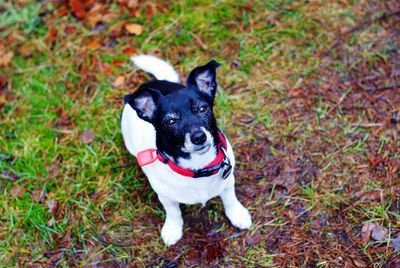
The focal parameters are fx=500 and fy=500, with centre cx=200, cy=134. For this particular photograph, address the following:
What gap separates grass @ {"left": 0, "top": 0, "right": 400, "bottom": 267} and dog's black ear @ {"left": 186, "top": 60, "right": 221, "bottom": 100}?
109 cm

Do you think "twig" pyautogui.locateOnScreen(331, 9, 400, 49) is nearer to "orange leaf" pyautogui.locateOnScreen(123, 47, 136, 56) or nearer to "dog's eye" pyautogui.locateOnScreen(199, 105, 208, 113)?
"orange leaf" pyautogui.locateOnScreen(123, 47, 136, 56)

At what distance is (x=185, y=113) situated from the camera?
2.79 m

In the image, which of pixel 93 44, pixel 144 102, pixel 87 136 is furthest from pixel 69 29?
pixel 144 102

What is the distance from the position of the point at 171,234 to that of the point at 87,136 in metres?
1.21

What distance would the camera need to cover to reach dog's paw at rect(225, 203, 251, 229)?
3551 millimetres

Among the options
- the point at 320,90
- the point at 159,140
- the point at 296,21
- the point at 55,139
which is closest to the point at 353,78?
the point at 320,90

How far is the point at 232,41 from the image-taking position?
184 inches

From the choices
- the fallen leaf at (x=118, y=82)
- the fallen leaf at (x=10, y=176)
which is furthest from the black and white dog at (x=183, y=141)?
the fallen leaf at (x=10, y=176)

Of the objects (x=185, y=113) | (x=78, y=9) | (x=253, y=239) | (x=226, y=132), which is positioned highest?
(x=185, y=113)

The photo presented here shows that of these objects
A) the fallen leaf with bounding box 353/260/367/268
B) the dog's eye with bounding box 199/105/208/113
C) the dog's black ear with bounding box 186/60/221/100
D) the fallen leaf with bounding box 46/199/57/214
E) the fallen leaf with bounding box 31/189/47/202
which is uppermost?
the dog's black ear with bounding box 186/60/221/100

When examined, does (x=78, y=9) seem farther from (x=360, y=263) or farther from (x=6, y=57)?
(x=360, y=263)

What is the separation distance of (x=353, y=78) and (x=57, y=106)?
8.52ft

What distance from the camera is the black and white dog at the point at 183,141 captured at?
2.79 metres

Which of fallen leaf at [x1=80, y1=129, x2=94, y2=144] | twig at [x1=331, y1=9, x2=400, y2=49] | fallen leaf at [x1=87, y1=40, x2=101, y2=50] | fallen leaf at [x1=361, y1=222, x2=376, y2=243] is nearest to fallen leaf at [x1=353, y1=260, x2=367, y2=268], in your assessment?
fallen leaf at [x1=361, y1=222, x2=376, y2=243]
